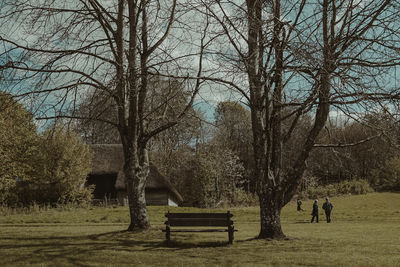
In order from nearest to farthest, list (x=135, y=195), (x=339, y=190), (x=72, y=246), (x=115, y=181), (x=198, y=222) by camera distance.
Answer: (x=72, y=246), (x=198, y=222), (x=135, y=195), (x=115, y=181), (x=339, y=190)

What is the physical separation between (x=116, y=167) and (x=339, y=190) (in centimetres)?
2618

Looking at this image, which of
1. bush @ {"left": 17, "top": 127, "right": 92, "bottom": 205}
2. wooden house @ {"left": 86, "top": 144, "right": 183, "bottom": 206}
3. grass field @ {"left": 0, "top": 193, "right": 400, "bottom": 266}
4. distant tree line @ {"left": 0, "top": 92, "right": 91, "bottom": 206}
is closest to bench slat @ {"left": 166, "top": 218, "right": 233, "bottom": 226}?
grass field @ {"left": 0, "top": 193, "right": 400, "bottom": 266}

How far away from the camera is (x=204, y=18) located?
408 inches

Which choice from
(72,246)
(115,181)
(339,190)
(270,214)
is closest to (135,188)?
(72,246)

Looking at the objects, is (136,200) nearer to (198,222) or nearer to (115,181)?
(198,222)

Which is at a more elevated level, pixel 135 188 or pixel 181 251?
pixel 135 188

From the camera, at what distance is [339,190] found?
4412 cm

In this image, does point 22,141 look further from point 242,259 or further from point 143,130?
point 242,259

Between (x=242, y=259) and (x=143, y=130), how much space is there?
6.63 m

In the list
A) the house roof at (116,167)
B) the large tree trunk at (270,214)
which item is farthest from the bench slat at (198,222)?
the house roof at (116,167)

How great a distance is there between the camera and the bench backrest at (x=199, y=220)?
33.8ft

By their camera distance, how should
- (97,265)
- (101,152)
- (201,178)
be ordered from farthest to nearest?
1. (201,178)
2. (101,152)
3. (97,265)

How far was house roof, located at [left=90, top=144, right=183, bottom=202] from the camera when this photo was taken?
33375mm

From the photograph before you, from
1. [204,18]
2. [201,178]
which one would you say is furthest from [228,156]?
[204,18]
